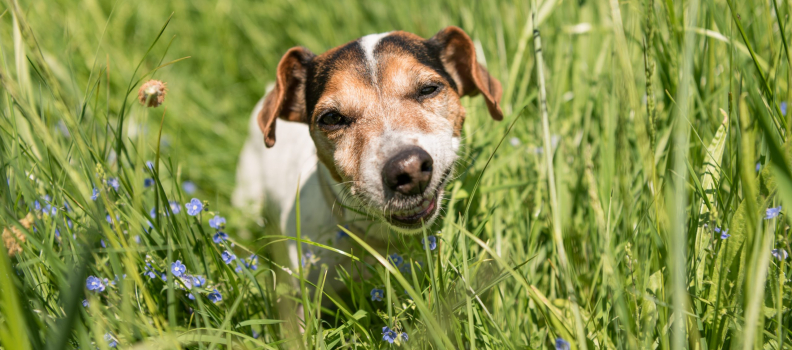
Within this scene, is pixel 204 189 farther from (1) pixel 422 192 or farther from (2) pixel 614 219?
(2) pixel 614 219

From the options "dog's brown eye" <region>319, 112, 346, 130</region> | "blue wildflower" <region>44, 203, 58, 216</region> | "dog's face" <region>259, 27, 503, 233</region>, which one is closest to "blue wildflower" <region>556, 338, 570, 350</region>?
"dog's face" <region>259, 27, 503, 233</region>

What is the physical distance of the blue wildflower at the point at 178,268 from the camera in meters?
2.15

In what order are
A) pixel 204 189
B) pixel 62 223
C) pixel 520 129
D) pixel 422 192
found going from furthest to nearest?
pixel 204 189, pixel 520 129, pixel 422 192, pixel 62 223

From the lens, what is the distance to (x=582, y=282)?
240cm

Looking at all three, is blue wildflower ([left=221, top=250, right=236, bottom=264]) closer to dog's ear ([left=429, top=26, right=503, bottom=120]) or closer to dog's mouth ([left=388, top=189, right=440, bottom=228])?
dog's mouth ([left=388, top=189, right=440, bottom=228])

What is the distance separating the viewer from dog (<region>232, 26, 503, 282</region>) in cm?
235

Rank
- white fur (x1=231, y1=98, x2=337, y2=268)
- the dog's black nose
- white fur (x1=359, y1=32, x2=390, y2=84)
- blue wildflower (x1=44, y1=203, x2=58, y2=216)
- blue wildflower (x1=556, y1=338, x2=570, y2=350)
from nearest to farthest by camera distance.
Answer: blue wildflower (x1=556, y1=338, x2=570, y2=350) < blue wildflower (x1=44, y1=203, x2=58, y2=216) < the dog's black nose < white fur (x1=359, y1=32, x2=390, y2=84) < white fur (x1=231, y1=98, x2=337, y2=268)

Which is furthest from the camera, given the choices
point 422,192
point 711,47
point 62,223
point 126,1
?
point 126,1

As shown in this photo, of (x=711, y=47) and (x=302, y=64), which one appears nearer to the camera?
(x=711, y=47)

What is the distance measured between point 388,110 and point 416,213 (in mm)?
560

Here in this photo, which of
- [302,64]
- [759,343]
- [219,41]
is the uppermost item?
[219,41]

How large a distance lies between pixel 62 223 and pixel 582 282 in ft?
7.64

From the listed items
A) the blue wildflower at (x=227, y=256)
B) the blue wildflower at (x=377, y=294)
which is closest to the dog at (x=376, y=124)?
the blue wildflower at (x=377, y=294)

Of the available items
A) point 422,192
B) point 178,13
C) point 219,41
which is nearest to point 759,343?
point 422,192
